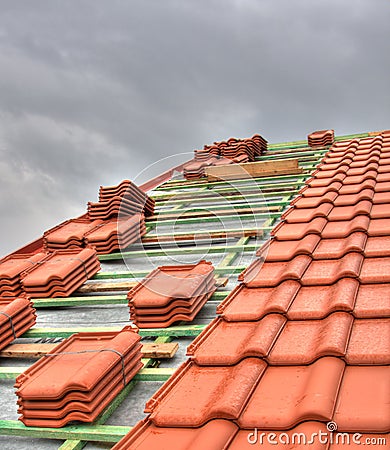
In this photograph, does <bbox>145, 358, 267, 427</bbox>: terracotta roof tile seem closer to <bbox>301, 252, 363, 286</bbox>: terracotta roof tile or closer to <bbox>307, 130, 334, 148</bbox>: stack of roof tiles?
<bbox>301, 252, 363, 286</bbox>: terracotta roof tile

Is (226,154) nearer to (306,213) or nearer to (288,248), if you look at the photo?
(306,213)

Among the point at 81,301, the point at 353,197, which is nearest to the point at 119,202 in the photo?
the point at 81,301

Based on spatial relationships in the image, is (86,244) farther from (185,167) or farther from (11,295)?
(185,167)

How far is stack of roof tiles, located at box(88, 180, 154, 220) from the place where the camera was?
368 inches

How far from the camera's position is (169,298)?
5477mm

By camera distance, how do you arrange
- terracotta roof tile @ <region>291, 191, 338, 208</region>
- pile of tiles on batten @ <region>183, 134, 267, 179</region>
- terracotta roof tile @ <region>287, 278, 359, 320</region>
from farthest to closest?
pile of tiles on batten @ <region>183, 134, 267, 179</region>
terracotta roof tile @ <region>291, 191, 338, 208</region>
terracotta roof tile @ <region>287, 278, 359, 320</region>

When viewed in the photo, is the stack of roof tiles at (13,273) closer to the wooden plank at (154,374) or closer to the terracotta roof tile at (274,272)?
the wooden plank at (154,374)

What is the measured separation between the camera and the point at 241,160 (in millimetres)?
13266

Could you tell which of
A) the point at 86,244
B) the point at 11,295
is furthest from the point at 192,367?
the point at 86,244

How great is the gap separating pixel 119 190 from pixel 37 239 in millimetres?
1810

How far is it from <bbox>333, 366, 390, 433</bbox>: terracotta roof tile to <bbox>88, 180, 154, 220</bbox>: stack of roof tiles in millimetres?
6707

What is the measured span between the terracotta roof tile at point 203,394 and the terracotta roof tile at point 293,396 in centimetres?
7

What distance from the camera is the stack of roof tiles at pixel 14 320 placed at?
18.7 feet

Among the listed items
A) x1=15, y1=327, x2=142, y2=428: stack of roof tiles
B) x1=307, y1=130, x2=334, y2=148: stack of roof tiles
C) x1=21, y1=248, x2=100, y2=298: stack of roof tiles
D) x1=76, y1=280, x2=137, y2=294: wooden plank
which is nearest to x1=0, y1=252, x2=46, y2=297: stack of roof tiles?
x1=21, y1=248, x2=100, y2=298: stack of roof tiles
